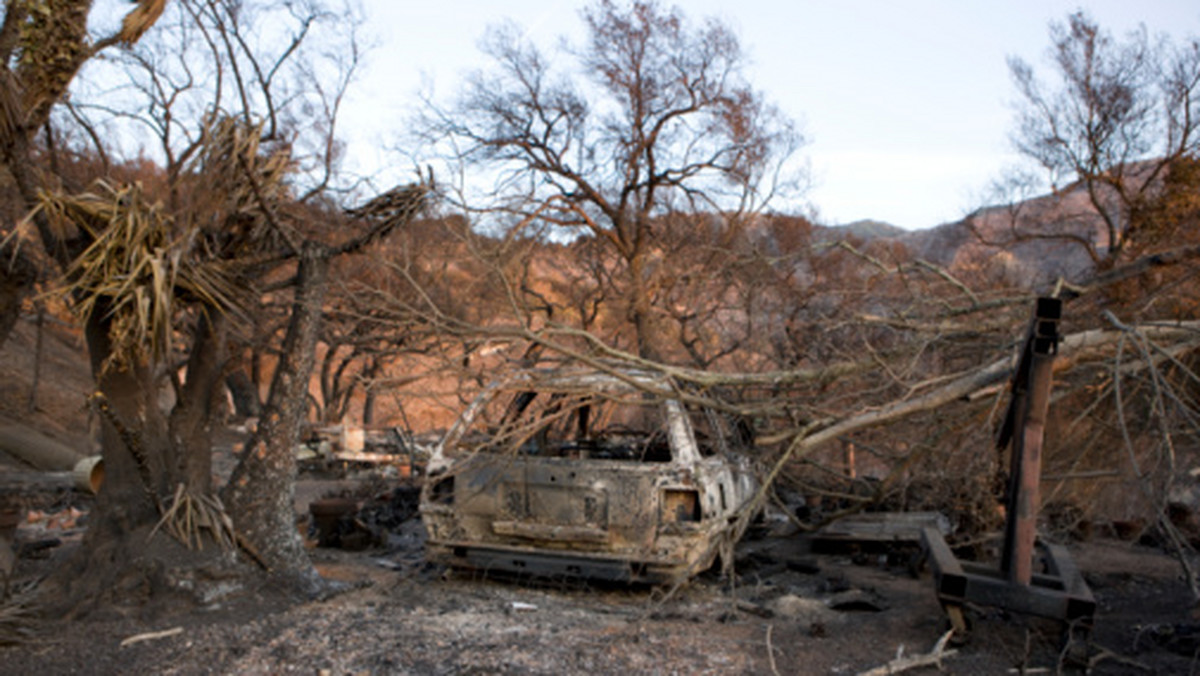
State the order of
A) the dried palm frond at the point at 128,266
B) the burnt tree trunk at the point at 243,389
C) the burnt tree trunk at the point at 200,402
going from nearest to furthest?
the dried palm frond at the point at 128,266, the burnt tree trunk at the point at 200,402, the burnt tree trunk at the point at 243,389

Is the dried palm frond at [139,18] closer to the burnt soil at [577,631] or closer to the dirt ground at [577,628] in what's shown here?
the dirt ground at [577,628]

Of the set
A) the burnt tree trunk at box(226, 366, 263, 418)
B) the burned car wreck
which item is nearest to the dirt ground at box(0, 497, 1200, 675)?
the burned car wreck

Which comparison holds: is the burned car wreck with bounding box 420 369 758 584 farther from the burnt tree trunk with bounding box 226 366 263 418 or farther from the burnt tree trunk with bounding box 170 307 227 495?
the burnt tree trunk with bounding box 226 366 263 418

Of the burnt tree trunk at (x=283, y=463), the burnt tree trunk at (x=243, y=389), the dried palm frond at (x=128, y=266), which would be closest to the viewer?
the dried palm frond at (x=128, y=266)

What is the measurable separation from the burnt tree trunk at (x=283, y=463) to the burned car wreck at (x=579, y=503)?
1.00 meters

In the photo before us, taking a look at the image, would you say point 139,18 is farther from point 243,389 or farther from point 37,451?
point 243,389

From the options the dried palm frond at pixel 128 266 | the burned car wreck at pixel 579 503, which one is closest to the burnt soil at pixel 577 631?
the burned car wreck at pixel 579 503

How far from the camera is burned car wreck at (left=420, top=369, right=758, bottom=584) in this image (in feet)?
20.2

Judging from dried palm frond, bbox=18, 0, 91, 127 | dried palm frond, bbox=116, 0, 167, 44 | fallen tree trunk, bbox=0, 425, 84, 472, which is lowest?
fallen tree trunk, bbox=0, 425, 84, 472

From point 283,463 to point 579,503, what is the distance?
221cm

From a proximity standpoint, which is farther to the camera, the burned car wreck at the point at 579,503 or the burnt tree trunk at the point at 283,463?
the burnt tree trunk at the point at 283,463

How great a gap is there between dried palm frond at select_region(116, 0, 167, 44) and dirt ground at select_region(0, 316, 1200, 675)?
3773 millimetres

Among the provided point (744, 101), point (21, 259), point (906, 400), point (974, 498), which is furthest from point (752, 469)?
point (744, 101)

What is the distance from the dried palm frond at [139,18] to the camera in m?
6.18
